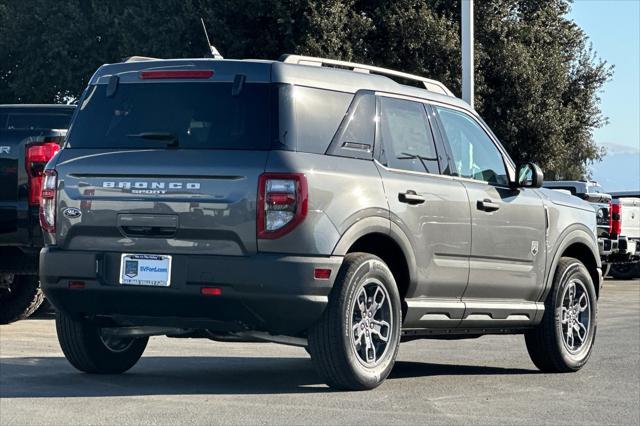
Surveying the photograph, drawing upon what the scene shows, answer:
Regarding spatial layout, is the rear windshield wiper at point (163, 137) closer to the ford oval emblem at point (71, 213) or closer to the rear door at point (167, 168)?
the rear door at point (167, 168)

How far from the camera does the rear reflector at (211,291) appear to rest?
8.04m

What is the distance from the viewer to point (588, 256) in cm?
1123

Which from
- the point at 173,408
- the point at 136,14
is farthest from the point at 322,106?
the point at 136,14

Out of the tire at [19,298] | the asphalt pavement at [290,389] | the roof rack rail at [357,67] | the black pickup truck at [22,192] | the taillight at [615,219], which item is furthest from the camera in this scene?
the taillight at [615,219]

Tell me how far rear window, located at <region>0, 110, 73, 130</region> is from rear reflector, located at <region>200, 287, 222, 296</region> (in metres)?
5.67

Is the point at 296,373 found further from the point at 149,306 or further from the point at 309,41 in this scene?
the point at 309,41

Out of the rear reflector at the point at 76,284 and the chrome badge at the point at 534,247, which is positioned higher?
the chrome badge at the point at 534,247

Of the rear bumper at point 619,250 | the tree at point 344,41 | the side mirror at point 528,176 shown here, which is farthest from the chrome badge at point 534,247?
the tree at point 344,41

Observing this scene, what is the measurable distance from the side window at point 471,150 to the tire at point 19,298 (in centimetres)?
522

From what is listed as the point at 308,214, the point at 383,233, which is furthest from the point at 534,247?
the point at 308,214

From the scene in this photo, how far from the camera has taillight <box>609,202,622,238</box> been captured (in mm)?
24625

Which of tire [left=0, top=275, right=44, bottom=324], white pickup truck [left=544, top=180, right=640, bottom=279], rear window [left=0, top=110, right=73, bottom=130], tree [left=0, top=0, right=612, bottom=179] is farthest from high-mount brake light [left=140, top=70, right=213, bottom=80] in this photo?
tree [left=0, top=0, right=612, bottom=179]

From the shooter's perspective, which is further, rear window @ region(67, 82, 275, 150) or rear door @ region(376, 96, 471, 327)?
rear door @ region(376, 96, 471, 327)

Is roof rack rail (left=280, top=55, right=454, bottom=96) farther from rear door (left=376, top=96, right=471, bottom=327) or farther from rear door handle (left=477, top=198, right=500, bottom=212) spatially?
rear door handle (left=477, top=198, right=500, bottom=212)
